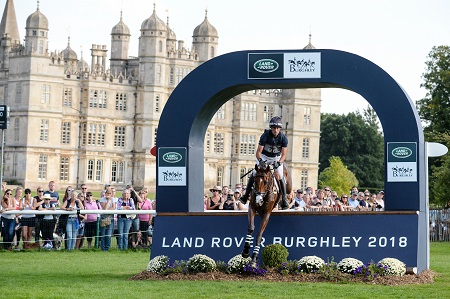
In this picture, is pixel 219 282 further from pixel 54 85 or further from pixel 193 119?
pixel 54 85

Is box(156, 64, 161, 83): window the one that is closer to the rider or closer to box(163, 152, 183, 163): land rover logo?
box(163, 152, 183, 163): land rover logo

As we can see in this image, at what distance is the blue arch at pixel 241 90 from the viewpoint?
18.7 m

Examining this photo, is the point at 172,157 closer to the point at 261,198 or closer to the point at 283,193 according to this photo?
the point at 283,193

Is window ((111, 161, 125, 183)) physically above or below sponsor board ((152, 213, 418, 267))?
above

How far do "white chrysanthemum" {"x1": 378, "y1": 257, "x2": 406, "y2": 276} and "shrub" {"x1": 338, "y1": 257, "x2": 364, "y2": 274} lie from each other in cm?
34

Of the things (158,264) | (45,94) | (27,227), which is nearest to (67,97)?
(45,94)

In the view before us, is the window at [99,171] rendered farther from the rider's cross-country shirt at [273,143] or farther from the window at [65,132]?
the rider's cross-country shirt at [273,143]

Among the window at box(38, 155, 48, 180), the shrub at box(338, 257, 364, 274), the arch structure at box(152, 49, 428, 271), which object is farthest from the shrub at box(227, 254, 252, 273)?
the window at box(38, 155, 48, 180)

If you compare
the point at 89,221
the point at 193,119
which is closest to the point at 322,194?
the point at 89,221

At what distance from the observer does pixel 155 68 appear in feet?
338

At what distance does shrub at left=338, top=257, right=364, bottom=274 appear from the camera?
17875mm

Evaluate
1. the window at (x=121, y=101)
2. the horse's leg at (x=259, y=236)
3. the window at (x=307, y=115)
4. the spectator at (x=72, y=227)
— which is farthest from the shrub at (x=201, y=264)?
the window at (x=307, y=115)

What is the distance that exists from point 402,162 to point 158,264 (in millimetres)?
4006

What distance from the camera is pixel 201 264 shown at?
18.2 metres
